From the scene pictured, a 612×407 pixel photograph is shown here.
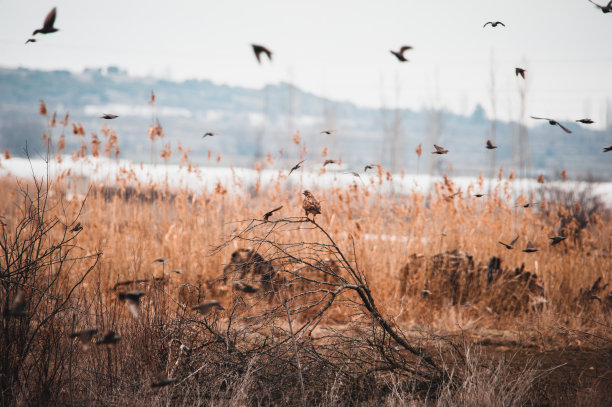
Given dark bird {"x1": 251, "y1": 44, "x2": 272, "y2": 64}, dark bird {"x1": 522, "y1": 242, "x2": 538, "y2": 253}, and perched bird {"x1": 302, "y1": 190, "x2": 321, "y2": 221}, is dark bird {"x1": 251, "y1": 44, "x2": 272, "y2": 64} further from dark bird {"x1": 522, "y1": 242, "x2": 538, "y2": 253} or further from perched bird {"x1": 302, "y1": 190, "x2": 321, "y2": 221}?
dark bird {"x1": 522, "y1": 242, "x2": 538, "y2": 253}

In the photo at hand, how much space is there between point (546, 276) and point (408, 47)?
119 inches

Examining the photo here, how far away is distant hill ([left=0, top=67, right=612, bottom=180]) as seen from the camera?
298 feet

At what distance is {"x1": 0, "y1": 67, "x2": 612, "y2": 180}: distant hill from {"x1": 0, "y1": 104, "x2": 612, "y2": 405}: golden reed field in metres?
71.2

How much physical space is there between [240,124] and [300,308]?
11460 centimetres

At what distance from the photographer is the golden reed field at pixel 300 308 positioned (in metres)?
1.97

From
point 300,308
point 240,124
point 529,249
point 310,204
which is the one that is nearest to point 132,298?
point 310,204

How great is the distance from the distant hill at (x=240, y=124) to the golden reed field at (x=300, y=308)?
71207mm

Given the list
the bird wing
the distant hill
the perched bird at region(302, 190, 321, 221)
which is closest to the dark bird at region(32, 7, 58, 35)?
the bird wing

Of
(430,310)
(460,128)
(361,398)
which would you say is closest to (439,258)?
(430,310)

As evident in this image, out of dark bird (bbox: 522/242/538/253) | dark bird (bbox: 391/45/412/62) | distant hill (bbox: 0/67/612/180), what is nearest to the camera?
dark bird (bbox: 391/45/412/62)

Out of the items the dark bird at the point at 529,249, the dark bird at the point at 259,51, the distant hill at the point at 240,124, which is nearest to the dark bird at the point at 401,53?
the dark bird at the point at 259,51

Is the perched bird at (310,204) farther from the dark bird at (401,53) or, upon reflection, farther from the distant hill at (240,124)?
the distant hill at (240,124)

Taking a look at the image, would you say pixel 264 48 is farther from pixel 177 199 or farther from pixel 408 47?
pixel 177 199

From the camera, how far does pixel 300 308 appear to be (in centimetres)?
230
